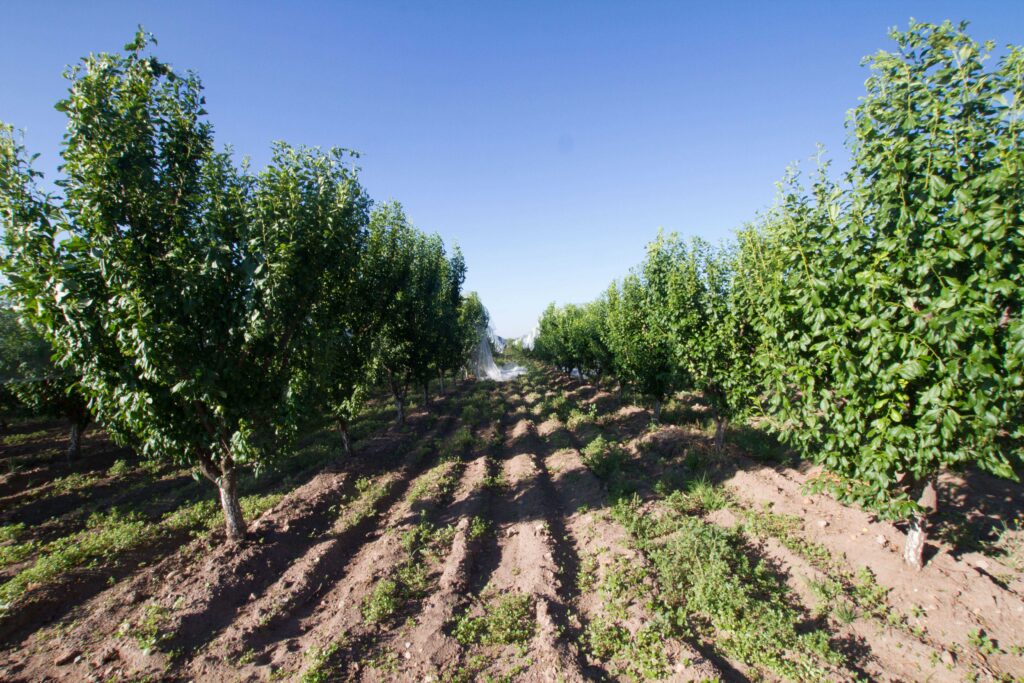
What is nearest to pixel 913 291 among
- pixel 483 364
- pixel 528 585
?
pixel 528 585

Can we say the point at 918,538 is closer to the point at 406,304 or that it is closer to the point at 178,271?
the point at 178,271

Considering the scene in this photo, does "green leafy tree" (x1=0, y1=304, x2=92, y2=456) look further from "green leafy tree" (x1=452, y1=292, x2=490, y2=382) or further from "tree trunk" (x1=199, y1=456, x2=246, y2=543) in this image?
"green leafy tree" (x1=452, y1=292, x2=490, y2=382)

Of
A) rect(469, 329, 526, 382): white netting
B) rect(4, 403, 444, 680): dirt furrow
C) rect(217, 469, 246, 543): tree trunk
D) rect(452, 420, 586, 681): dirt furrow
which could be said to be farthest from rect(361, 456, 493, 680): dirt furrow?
rect(469, 329, 526, 382): white netting

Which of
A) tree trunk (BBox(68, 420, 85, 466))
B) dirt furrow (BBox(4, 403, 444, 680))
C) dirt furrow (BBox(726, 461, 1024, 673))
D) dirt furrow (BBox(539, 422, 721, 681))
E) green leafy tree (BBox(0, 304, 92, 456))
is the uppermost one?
green leafy tree (BBox(0, 304, 92, 456))

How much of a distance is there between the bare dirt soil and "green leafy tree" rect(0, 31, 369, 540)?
206 cm

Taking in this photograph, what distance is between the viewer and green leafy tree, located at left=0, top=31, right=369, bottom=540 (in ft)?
18.9

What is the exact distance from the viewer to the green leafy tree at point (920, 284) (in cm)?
416

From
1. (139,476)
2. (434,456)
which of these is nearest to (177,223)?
(434,456)

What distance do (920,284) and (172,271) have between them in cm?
1023

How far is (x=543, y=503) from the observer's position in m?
9.83

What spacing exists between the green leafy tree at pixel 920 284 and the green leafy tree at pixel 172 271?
8177mm

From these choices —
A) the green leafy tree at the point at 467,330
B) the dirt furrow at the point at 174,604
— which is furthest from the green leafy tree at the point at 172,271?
the green leafy tree at the point at 467,330

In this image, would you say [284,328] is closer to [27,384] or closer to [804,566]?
[804,566]

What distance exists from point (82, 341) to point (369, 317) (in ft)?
28.1
